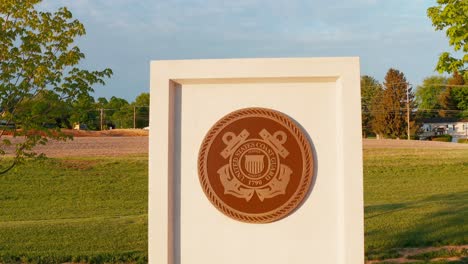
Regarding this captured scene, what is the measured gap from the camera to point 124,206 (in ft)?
57.9

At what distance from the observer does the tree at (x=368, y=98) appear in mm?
49062

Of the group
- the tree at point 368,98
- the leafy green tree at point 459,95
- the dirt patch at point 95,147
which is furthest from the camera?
the leafy green tree at point 459,95

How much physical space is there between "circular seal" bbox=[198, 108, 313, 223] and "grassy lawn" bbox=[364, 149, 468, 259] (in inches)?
175

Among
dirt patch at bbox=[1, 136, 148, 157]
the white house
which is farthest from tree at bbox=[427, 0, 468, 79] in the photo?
the white house

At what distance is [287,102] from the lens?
602 cm

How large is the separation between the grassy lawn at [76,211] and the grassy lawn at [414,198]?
522 centimetres

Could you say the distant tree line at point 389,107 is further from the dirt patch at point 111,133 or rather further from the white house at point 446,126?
the dirt patch at point 111,133

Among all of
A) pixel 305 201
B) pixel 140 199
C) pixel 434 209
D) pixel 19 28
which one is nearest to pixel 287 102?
pixel 305 201

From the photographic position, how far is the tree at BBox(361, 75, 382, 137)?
4906 cm

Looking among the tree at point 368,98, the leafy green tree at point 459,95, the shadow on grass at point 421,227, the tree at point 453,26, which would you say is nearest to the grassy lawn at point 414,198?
the shadow on grass at point 421,227

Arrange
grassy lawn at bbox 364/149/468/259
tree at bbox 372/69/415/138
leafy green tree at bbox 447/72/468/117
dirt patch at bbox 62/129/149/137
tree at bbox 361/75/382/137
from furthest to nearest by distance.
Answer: leafy green tree at bbox 447/72/468/117 → tree at bbox 361/75/382/137 → tree at bbox 372/69/415/138 → dirt patch at bbox 62/129/149/137 → grassy lawn at bbox 364/149/468/259

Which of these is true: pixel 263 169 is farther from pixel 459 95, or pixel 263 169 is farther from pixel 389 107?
pixel 459 95

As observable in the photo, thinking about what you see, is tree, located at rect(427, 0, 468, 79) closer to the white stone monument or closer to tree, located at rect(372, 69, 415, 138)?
the white stone monument

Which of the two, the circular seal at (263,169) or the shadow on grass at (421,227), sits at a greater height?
the circular seal at (263,169)
